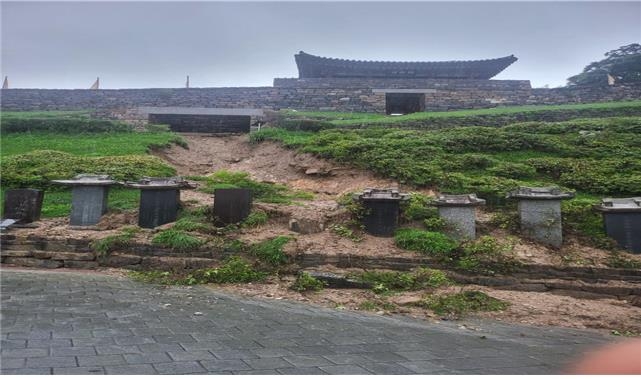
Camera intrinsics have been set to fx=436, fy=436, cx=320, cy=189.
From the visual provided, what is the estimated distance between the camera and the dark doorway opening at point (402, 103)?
21172 millimetres

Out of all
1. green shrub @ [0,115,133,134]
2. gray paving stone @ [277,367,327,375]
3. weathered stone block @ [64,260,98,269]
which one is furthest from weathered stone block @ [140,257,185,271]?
green shrub @ [0,115,133,134]

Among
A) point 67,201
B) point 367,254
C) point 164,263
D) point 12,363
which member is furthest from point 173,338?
point 67,201

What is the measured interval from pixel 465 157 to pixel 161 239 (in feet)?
22.4

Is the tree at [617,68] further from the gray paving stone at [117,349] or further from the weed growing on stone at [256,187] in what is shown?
the gray paving stone at [117,349]

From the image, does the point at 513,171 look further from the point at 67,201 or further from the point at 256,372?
the point at 67,201

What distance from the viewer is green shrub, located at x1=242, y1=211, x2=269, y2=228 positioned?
708cm

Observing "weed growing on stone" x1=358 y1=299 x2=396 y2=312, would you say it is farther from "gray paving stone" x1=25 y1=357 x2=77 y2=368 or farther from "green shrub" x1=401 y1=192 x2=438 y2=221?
"gray paving stone" x1=25 y1=357 x2=77 y2=368

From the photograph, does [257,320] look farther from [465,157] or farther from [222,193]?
[465,157]

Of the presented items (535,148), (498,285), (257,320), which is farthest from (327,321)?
(535,148)

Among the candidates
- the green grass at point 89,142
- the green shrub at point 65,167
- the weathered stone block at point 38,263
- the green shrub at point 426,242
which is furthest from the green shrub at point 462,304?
the green grass at point 89,142

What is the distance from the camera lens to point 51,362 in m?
2.72

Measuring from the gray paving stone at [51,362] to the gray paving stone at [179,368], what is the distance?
1.72 feet

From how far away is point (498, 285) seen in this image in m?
5.78

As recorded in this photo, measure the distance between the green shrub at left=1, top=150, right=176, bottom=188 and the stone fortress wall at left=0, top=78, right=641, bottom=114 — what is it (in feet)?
30.0
